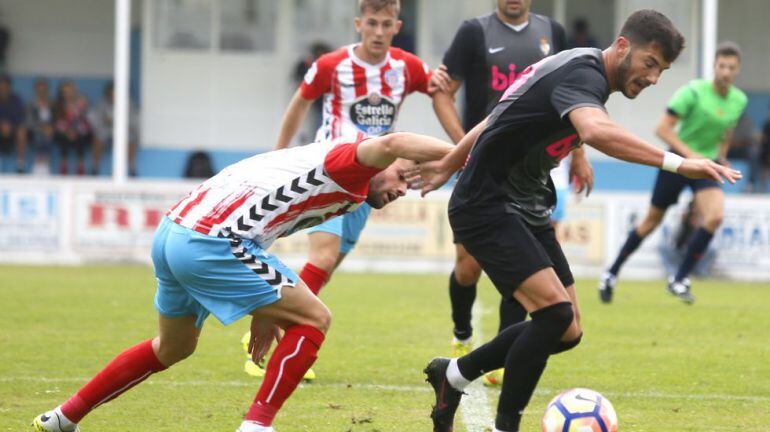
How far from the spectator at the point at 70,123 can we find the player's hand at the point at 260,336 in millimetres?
16097

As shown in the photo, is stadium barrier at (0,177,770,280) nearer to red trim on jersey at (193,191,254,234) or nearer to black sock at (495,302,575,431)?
black sock at (495,302,575,431)

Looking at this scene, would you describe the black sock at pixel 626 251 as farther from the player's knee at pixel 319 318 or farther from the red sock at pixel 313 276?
the player's knee at pixel 319 318

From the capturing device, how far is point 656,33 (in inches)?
211

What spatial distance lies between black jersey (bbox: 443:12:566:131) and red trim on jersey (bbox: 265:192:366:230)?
A: 2.79 metres

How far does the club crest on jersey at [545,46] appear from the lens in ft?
26.4

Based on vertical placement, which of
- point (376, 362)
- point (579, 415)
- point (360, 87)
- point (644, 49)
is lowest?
point (376, 362)

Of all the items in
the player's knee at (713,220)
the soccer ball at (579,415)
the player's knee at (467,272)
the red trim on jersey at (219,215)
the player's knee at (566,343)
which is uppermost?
the red trim on jersey at (219,215)

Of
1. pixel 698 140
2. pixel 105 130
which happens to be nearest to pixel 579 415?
pixel 698 140

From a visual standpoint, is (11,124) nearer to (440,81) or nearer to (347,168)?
(440,81)

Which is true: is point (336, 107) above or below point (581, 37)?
above

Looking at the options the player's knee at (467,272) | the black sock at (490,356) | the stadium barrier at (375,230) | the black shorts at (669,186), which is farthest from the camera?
the stadium barrier at (375,230)

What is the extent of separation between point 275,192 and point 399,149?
1.87ft

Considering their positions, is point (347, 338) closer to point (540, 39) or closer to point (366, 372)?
point (366, 372)

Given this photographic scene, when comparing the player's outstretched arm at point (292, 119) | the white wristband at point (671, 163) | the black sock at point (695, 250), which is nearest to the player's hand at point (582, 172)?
the player's outstretched arm at point (292, 119)
